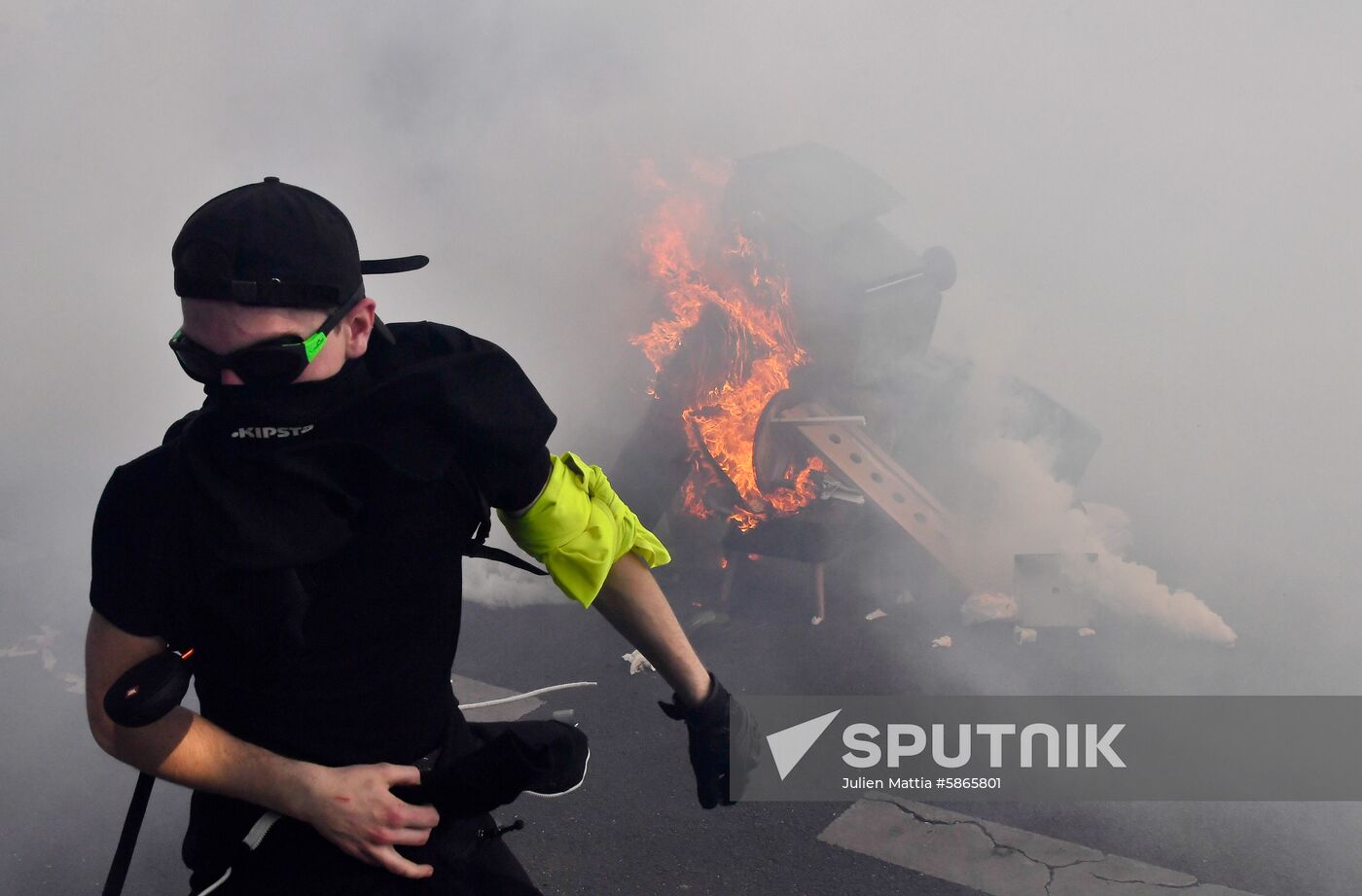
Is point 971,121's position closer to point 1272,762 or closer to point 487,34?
point 487,34

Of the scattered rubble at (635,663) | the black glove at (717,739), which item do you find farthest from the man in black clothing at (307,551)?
the scattered rubble at (635,663)

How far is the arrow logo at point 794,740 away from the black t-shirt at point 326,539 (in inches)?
116

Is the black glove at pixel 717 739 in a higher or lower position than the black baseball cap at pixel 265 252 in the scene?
lower

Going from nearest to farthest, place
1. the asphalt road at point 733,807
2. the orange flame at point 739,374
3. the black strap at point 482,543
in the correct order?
the black strap at point 482,543
the asphalt road at point 733,807
the orange flame at point 739,374

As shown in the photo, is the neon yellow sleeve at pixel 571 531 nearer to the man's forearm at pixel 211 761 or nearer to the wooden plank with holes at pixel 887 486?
the man's forearm at pixel 211 761

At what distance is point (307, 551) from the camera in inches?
61.4

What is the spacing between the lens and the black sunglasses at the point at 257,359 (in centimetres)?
152

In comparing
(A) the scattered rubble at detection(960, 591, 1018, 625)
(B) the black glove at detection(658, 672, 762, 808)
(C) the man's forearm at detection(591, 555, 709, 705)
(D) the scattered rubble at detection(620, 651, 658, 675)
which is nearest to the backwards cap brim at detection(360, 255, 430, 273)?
(C) the man's forearm at detection(591, 555, 709, 705)

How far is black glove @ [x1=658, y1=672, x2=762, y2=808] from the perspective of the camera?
6.56 feet

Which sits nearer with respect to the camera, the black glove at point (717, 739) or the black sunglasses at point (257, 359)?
the black sunglasses at point (257, 359)

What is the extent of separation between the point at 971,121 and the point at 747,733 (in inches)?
332

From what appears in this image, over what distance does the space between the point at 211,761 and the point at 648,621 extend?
0.72 metres

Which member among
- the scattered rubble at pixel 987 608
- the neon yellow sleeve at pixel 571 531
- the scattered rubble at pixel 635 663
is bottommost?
Result: the scattered rubble at pixel 987 608

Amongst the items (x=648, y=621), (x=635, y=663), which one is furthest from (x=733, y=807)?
(x=648, y=621)
